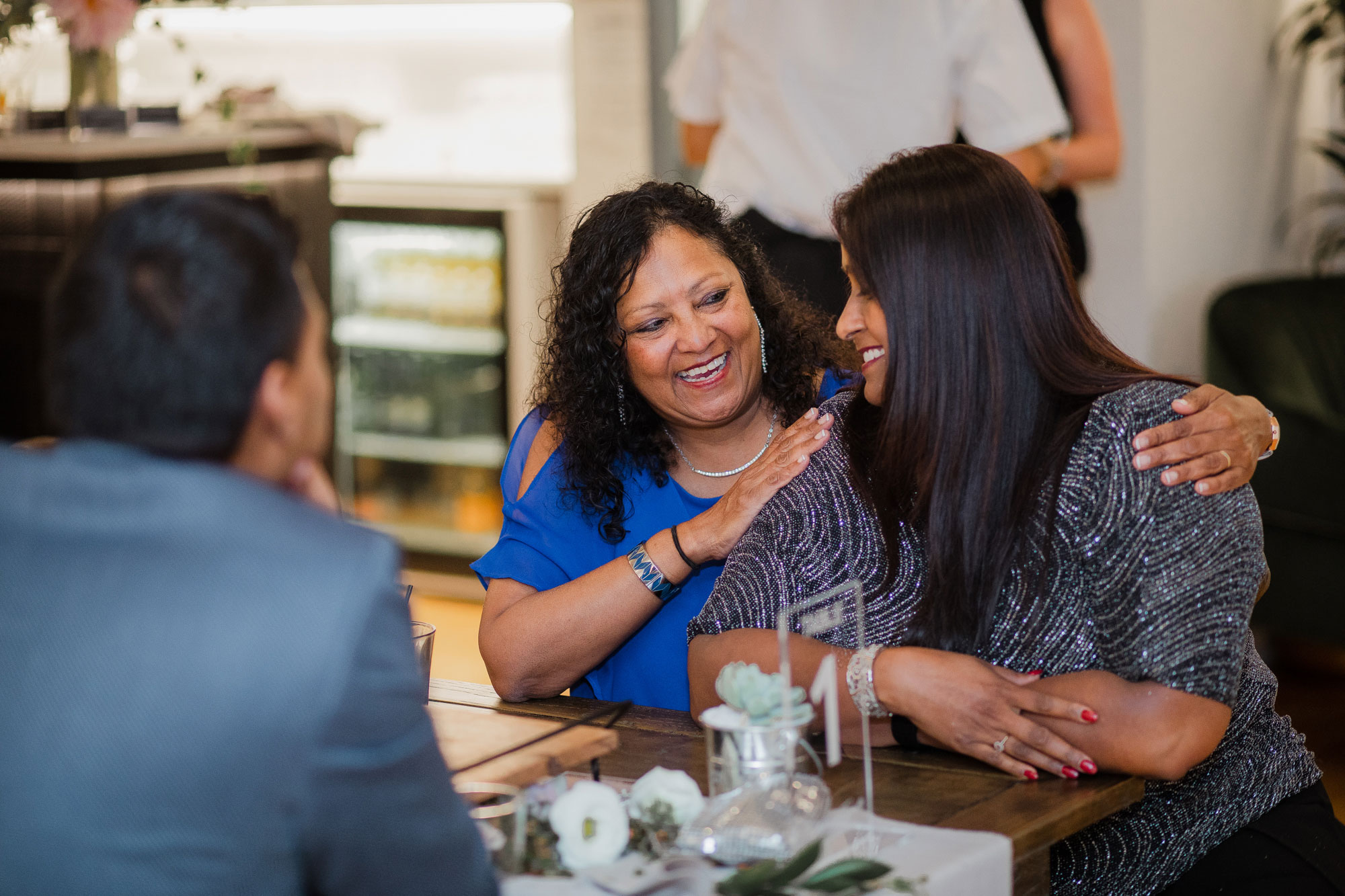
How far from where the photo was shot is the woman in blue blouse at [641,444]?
2.02 metres

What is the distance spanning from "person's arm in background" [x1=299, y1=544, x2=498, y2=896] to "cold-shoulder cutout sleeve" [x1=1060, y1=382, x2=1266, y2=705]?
82 centimetres

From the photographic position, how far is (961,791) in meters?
1.50

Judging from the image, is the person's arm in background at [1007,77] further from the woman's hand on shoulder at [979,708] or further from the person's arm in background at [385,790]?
the person's arm in background at [385,790]

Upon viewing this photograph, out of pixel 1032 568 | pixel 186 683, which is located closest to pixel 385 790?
pixel 186 683

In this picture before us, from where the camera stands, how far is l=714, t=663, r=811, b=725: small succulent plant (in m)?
1.27

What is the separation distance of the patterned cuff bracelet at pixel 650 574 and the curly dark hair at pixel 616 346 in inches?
6.1

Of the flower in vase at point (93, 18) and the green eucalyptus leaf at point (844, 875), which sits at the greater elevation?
the flower in vase at point (93, 18)

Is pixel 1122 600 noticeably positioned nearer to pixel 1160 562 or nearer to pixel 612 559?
pixel 1160 562

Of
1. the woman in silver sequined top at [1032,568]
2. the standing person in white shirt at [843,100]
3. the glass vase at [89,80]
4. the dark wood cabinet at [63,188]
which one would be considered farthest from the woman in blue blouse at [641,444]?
the glass vase at [89,80]

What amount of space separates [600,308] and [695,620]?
0.58m

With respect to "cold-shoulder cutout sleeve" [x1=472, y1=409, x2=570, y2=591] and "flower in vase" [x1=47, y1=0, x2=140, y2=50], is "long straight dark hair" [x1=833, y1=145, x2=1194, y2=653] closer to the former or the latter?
"cold-shoulder cutout sleeve" [x1=472, y1=409, x2=570, y2=591]

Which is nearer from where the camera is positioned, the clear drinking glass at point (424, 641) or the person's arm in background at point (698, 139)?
the clear drinking glass at point (424, 641)

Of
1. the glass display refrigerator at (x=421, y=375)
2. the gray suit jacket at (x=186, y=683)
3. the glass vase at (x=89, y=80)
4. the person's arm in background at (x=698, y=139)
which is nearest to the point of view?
the gray suit jacket at (x=186, y=683)

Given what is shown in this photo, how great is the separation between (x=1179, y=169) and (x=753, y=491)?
238 cm
